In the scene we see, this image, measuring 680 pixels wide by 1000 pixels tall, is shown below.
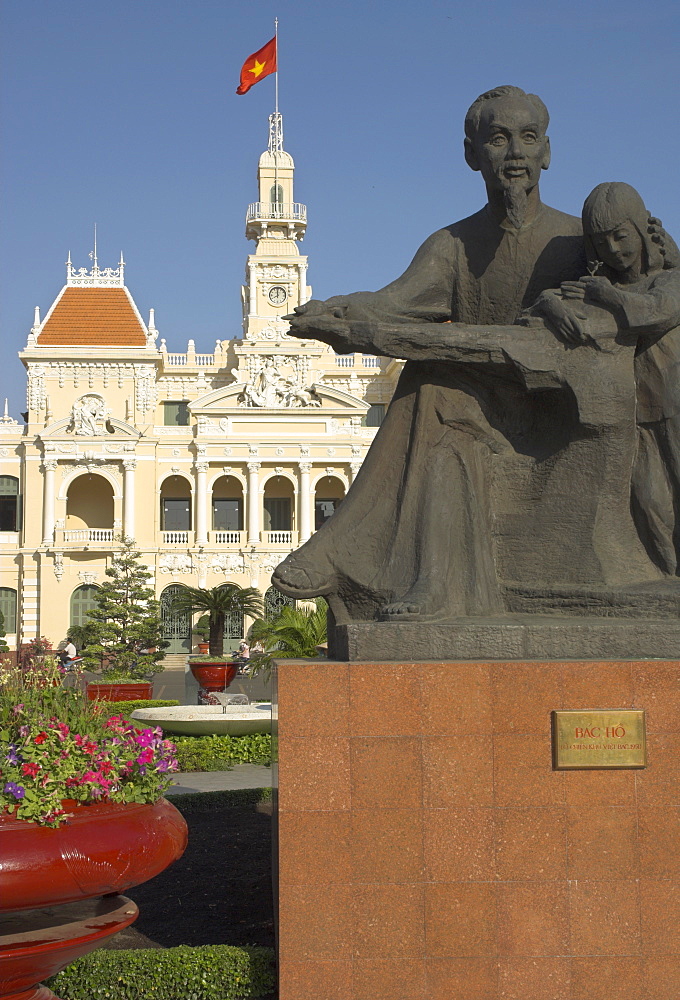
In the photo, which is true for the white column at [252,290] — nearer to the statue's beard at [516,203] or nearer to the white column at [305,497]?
the white column at [305,497]

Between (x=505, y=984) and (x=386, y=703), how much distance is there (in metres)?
1.01

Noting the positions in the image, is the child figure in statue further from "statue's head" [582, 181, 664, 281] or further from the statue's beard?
the statue's beard

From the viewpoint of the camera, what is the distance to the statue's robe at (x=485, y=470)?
411 centimetres

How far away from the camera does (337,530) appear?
427 centimetres

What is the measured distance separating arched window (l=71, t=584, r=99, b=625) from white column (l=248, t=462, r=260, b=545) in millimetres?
6160

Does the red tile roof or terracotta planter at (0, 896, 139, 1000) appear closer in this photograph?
terracotta planter at (0, 896, 139, 1000)

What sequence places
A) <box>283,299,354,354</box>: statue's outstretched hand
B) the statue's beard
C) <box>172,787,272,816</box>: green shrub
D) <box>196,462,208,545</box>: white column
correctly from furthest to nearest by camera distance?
1. <box>196,462,208,545</box>: white column
2. <box>172,787,272,816</box>: green shrub
3. the statue's beard
4. <box>283,299,354,354</box>: statue's outstretched hand

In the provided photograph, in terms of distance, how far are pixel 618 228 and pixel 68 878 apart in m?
3.09

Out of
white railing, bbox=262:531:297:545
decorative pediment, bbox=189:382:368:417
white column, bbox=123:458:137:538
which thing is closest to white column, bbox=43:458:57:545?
white column, bbox=123:458:137:538

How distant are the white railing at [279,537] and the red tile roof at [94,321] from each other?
9156 mm

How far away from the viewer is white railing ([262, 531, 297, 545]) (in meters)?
40.0

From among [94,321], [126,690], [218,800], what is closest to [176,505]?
[94,321]

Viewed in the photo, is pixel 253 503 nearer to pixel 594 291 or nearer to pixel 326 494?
pixel 326 494

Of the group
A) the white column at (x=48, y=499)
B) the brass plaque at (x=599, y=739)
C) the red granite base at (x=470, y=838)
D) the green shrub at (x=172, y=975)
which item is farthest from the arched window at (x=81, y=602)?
the brass plaque at (x=599, y=739)
